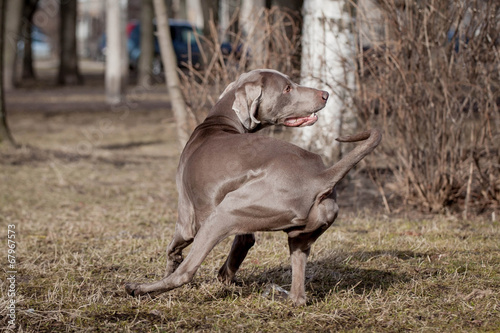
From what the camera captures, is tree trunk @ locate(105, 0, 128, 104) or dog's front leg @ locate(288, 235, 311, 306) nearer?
dog's front leg @ locate(288, 235, 311, 306)

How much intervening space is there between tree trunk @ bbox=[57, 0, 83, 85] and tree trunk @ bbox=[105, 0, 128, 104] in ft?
16.7

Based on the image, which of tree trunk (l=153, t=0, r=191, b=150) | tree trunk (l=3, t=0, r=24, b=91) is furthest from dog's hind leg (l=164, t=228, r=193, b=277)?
tree trunk (l=3, t=0, r=24, b=91)

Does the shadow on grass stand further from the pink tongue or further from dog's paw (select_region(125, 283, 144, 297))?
the pink tongue

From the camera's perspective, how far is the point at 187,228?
365 centimetres

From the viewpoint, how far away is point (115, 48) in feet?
50.4

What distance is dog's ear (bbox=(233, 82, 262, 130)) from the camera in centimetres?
376

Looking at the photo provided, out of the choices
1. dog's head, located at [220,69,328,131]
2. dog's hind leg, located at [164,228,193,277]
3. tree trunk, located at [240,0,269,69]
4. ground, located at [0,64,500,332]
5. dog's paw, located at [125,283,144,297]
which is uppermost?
tree trunk, located at [240,0,269,69]

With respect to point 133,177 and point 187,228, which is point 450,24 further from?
point 133,177

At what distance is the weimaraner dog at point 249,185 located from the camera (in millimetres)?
3197

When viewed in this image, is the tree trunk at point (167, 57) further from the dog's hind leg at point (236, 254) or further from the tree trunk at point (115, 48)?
the tree trunk at point (115, 48)

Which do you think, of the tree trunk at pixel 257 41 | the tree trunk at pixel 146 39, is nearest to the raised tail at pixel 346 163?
the tree trunk at pixel 257 41

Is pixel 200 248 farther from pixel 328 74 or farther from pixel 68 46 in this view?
pixel 68 46

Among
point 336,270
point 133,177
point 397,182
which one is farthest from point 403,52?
point 133,177

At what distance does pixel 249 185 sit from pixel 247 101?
712mm
